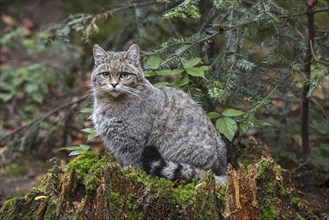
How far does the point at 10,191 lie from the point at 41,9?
6.19m

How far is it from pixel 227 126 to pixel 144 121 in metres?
0.65

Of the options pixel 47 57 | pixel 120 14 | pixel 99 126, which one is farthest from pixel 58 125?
pixel 47 57

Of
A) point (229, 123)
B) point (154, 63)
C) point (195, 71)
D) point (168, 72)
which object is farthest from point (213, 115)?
point (154, 63)

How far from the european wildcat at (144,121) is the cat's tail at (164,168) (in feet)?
0.14

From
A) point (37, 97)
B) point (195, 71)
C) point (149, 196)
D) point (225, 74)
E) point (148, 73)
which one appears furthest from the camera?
point (37, 97)

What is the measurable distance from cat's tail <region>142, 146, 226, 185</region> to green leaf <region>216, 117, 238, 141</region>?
0.36 m

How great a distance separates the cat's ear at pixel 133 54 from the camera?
4.37 metres

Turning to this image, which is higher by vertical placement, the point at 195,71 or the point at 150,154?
the point at 195,71

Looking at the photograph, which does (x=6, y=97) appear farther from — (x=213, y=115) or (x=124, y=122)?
(x=213, y=115)

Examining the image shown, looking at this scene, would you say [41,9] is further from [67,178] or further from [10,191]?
[67,178]

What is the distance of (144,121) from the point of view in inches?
173

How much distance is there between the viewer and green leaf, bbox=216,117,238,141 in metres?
4.26

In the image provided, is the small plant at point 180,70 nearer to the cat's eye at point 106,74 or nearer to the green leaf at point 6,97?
the cat's eye at point 106,74

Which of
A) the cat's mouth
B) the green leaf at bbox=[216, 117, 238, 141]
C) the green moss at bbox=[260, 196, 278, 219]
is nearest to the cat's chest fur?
the cat's mouth
